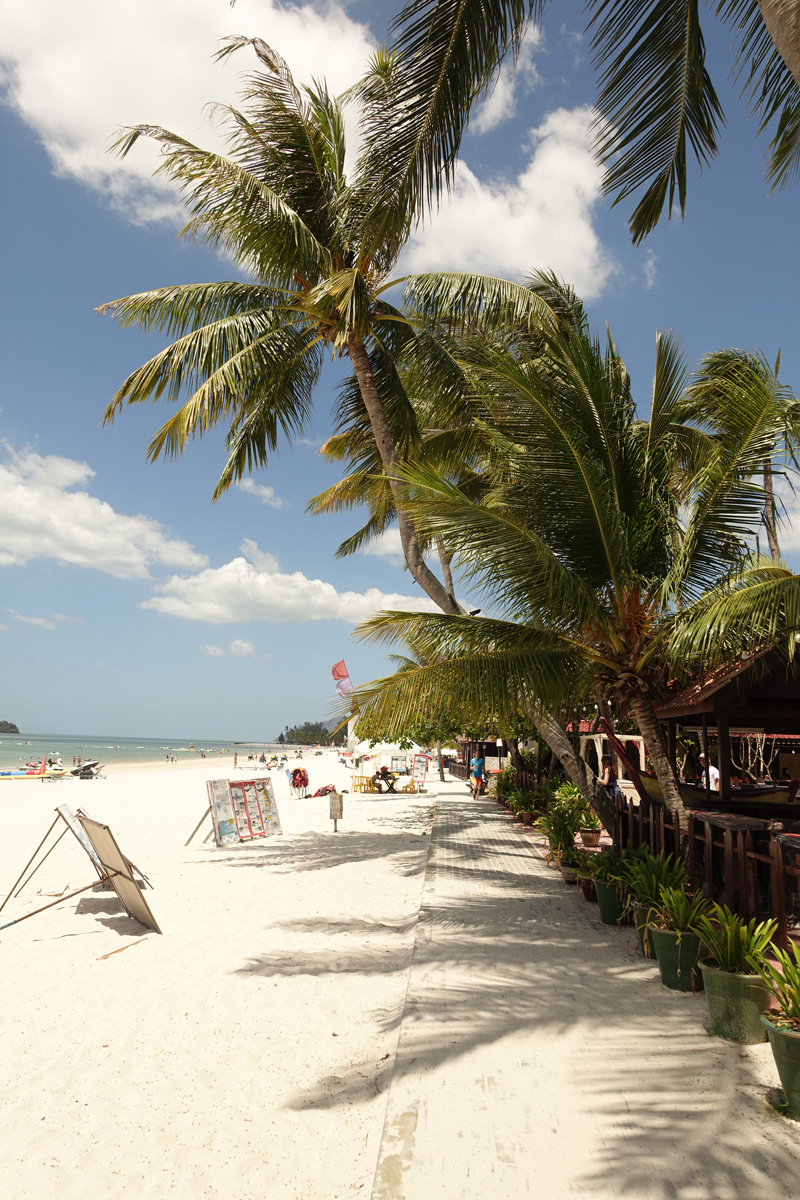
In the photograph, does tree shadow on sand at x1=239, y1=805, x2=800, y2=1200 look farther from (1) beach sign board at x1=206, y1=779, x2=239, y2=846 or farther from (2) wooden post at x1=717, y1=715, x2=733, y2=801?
(1) beach sign board at x1=206, y1=779, x2=239, y2=846

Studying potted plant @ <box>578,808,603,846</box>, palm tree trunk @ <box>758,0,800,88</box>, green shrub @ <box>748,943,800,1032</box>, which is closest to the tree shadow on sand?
green shrub @ <box>748,943,800,1032</box>

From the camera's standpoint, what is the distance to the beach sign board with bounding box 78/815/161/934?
6.81 metres

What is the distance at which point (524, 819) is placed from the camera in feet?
47.1

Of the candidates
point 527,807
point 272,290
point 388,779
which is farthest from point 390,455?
point 388,779

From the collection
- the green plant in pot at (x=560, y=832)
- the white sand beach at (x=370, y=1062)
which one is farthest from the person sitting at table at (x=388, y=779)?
the white sand beach at (x=370, y=1062)

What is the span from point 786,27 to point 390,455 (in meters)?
6.98

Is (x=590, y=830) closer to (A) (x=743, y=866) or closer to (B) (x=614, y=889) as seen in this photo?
(B) (x=614, y=889)

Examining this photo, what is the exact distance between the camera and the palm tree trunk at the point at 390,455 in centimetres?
949

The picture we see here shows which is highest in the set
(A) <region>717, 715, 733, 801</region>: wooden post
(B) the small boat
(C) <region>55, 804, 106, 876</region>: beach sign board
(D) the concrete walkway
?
(A) <region>717, 715, 733, 801</region>: wooden post

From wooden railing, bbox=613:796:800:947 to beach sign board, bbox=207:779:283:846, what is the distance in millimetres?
8074

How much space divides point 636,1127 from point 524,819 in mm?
11718

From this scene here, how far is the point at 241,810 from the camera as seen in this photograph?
13141mm

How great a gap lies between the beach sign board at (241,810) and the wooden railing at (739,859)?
26.5ft

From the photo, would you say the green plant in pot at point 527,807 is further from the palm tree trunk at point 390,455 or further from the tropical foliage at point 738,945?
the tropical foliage at point 738,945
